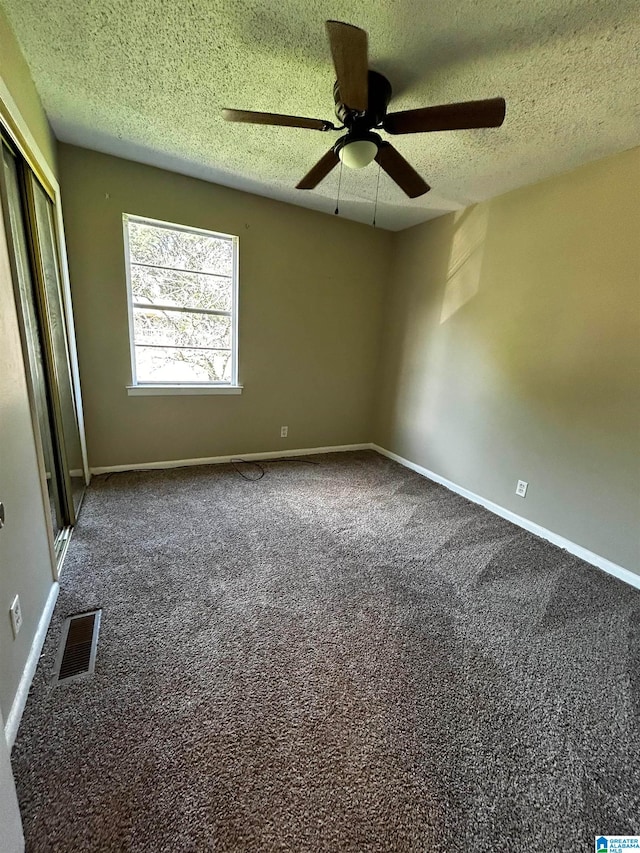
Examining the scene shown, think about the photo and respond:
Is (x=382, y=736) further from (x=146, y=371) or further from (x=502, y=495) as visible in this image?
(x=146, y=371)

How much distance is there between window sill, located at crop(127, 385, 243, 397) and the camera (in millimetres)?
3072

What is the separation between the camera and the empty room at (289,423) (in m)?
1.08

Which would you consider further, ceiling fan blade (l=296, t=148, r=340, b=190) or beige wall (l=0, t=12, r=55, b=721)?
ceiling fan blade (l=296, t=148, r=340, b=190)

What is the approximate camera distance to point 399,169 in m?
1.82

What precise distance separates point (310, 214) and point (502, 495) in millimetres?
3297

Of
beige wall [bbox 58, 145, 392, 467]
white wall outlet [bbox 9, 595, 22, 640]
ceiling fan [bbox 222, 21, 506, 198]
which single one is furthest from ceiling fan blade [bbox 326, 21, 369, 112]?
white wall outlet [bbox 9, 595, 22, 640]

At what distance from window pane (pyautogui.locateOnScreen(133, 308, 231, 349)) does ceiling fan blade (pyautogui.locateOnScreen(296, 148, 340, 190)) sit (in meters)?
1.59

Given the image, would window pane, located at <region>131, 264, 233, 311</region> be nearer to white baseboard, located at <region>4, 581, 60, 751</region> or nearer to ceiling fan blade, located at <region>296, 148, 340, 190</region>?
ceiling fan blade, located at <region>296, 148, 340, 190</region>

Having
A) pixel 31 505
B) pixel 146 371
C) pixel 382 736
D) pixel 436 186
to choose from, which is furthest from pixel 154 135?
pixel 382 736

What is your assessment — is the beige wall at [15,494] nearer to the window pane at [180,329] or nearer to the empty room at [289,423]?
the empty room at [289,423]

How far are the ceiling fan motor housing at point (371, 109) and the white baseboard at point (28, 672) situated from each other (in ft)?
8.36

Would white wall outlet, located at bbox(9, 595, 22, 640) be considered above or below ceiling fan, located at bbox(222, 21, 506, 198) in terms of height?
below

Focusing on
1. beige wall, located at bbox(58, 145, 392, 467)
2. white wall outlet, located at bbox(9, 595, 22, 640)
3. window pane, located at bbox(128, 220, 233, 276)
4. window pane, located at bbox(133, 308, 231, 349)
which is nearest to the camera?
white wall outlet, located at bbox(9, 595, 22, 640)

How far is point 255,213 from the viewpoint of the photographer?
126 inches
